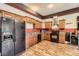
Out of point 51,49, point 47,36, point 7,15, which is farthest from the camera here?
point 47,36

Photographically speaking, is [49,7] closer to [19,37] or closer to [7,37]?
[19,37]

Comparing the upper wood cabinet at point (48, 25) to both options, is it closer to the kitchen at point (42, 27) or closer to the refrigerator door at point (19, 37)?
the kitchen at point (42, 27)

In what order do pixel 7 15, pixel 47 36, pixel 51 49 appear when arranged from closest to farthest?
pixel 7 15 → pixel 51 49 → pixel 47 36

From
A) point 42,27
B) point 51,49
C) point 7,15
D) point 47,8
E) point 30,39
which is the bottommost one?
point 51,49

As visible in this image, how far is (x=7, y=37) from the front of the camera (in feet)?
5.13

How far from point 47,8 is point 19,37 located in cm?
80

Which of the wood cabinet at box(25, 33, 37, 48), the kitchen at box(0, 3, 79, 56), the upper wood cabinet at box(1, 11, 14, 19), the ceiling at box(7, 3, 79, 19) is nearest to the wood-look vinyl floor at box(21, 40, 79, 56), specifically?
the kitchen at box(0, 3, 79, 56)

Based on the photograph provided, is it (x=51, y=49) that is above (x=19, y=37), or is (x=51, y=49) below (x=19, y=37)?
below

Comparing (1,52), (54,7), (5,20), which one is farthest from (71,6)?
(1,52)

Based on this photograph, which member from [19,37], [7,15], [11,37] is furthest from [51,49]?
[7,15]

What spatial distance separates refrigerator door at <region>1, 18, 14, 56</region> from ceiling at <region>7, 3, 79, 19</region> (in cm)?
35

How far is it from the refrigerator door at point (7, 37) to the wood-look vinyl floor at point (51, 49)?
0.95 feet

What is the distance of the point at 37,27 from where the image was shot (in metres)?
1.90

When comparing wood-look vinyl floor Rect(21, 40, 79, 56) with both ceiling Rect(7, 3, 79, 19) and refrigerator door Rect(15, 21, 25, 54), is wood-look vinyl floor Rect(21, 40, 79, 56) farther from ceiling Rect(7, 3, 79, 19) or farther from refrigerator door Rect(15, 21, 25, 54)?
ceiling Rect(7, 3, 79, 19)
